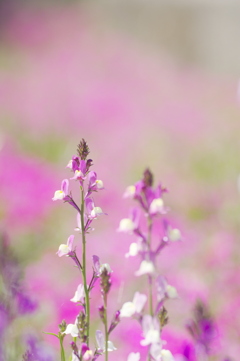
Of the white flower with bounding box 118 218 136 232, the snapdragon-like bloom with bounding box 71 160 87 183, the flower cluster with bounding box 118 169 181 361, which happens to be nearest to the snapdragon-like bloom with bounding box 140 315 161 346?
the flower cluster with bounding box 118 169 181 361

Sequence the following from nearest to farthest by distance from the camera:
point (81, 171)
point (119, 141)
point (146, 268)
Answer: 1. point (146, 268)
2. point (81, 171)
3. point (119, 141)

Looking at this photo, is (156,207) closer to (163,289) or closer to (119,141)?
(163,289)

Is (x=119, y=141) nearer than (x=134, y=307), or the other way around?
(x=134, y=307)

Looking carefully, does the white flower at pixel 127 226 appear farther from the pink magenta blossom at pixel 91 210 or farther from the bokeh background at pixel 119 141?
the bokeh background at pixel 119 141

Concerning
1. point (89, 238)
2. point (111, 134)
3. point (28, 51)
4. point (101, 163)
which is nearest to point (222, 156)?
point (111, 134)

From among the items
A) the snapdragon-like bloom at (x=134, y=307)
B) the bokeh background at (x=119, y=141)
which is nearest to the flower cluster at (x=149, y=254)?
the snapdragon-like bloom at (x=134, y=307)

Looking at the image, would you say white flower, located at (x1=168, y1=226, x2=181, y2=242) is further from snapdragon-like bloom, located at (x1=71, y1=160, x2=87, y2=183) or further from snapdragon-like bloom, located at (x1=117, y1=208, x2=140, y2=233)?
snapdragon-like bloom, located at (x1=71, y1=160, x2=87, y2=183)

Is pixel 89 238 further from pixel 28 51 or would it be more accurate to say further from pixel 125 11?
pixel 125 11

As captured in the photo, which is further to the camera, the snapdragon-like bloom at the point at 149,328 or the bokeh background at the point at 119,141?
the bokeh background at the point at 119,141

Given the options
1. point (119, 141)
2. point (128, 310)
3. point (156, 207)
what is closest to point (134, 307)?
point (128, 310)
